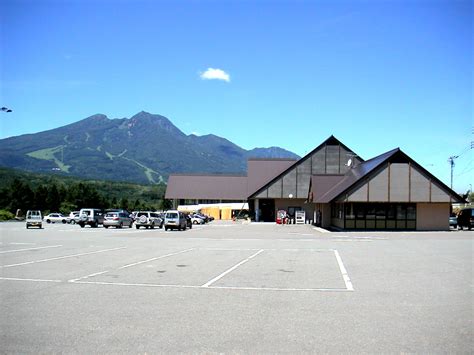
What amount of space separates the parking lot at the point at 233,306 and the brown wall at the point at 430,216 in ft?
92.9

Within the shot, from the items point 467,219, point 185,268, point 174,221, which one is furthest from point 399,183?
point 185,268

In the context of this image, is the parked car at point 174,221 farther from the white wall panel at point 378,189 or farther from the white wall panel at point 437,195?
the white wall panel at point 437,195

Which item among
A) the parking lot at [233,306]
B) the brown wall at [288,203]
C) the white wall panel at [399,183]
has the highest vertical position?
the white wall panel at [399,183]

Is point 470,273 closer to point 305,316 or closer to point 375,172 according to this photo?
point 305,316

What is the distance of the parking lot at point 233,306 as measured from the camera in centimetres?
721

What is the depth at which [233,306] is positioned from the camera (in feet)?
32.1

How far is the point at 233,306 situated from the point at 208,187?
8393cm

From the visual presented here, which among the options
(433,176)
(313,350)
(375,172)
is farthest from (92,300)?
(433,176)

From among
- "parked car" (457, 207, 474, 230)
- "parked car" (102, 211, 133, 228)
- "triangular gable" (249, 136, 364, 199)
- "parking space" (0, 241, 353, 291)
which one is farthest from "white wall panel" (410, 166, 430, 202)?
"triangular gable" (249, 136, 364, 199)

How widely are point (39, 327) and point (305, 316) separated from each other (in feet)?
14.4

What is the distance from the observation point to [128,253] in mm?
21562

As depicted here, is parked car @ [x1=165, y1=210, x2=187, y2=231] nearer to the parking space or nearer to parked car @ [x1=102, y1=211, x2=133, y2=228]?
parked car @ [x1=102, y1=211, x2=133, y2=228]

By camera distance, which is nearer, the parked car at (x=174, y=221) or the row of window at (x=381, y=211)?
the row of window at (x=381, y=211)

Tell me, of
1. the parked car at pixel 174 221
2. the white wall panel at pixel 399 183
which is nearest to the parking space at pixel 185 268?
the white wall panel at pixel 399 183
